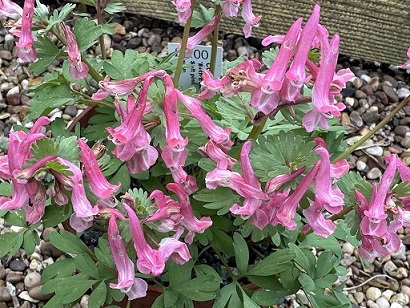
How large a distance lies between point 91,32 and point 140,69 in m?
0.13

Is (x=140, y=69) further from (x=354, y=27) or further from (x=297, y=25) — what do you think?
(x=354, y=27)

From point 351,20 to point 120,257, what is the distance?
1429 millimetres

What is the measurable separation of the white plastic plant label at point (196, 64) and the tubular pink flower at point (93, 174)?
1.70 feet

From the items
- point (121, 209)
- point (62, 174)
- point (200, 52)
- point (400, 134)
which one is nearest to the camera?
point (62, 174)

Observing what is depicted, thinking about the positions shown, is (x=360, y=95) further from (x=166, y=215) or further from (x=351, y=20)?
(x=166, y=215)

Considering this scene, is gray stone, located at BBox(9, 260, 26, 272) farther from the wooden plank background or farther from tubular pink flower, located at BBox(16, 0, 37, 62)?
the wooden plank background

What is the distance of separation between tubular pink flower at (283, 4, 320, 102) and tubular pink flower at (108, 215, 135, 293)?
1.01 feet

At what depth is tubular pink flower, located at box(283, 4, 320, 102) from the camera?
825 mm

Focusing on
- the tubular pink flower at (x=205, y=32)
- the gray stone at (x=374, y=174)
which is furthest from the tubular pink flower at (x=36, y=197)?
the gray stone at (x=374, y=174)

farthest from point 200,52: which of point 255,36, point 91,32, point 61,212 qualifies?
point 255,36

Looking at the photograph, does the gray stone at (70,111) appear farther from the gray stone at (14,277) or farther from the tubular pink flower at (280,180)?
the tubular pink flower at (280,180)

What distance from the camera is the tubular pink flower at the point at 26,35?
1028mm

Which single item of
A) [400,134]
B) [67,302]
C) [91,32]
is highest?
[91,32]

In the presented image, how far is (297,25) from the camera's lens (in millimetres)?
847
